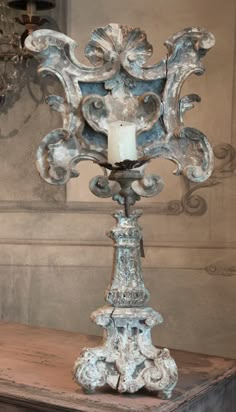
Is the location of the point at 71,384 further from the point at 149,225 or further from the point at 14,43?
the point at 14,43

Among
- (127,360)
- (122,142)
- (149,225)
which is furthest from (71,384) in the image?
(149,225)

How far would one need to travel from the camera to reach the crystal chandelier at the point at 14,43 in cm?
175

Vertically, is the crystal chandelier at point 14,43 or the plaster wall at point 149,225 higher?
the crystal chandelier at point 14,43

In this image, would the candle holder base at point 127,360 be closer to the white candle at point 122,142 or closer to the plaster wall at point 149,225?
the white candle at point 122,142

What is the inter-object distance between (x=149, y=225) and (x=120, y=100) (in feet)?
2.26

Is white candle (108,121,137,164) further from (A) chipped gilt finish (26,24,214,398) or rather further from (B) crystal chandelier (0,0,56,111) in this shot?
(B) crystal chandelier (0,0,56,111)

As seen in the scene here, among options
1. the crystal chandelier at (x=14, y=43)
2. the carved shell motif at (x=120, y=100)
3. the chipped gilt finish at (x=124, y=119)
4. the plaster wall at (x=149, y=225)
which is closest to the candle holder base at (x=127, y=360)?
the chipped gilt finish at (x=124, y=119)

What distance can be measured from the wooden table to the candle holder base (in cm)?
2

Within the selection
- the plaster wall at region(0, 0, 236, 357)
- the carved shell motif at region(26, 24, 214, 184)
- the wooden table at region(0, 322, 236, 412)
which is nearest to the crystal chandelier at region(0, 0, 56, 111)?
the plaster wall at region(0, 0, 236, 357)

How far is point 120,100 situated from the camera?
1.14 metres

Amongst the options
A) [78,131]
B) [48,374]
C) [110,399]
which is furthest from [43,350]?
[78,131]

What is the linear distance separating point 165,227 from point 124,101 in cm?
68

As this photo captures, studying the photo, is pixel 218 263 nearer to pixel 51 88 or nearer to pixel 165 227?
pixel 165 227

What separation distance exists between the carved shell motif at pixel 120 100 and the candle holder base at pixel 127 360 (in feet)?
0.83
